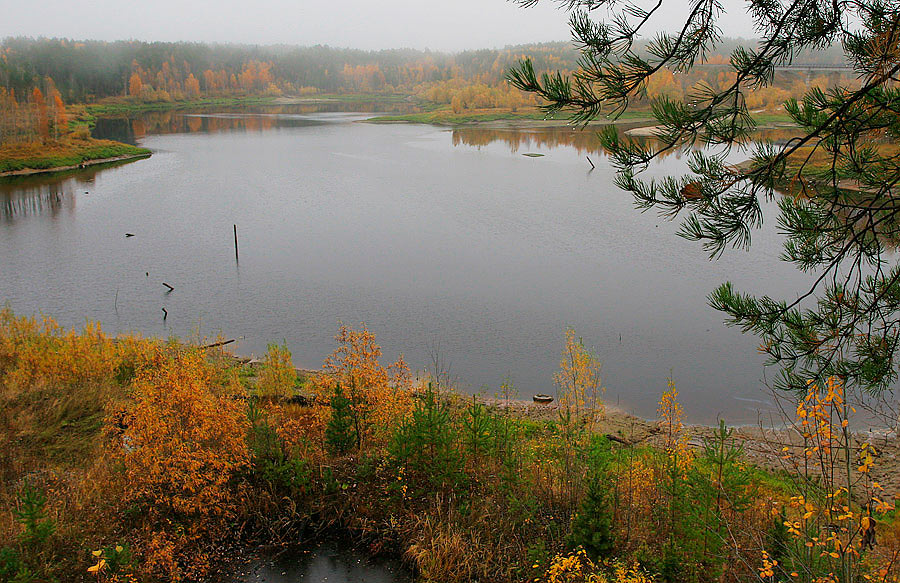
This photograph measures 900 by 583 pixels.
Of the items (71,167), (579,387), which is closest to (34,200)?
(71,167)

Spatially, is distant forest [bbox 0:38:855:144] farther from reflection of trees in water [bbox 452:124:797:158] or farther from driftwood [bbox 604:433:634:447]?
driftwood [bbox 604:433:634:447]

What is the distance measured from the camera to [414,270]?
1942cm

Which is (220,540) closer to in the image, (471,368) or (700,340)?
(471,368)

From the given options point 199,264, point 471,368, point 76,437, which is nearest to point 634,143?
point 76,437

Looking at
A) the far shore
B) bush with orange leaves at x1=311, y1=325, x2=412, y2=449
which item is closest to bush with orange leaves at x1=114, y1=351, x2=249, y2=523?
bush with orange leaves at x1=311, y1=325, x2=412, y2=449

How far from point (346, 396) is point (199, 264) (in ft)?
48.4

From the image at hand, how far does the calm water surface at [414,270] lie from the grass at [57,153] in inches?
187

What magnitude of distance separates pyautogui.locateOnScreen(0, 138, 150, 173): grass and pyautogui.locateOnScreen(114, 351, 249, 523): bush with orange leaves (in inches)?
1500

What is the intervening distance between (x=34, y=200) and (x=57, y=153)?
501 inches

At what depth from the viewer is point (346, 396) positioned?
717cm

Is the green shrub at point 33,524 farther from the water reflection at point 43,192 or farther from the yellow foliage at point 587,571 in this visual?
the water reflection at point 43,192

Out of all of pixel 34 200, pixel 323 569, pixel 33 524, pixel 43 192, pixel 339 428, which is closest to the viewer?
pixel 33 524

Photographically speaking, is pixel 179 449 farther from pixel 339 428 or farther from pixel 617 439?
pixel 617 439

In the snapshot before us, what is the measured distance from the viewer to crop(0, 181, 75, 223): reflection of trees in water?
27.9 m
